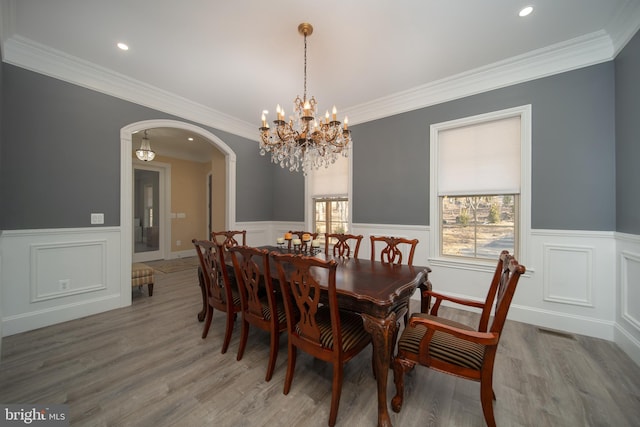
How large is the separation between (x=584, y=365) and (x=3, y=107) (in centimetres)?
580

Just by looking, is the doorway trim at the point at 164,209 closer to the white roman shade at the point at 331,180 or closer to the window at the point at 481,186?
the white roman shade at the point at 331,180

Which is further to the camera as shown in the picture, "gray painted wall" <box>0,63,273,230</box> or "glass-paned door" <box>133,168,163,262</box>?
"glass-paned door" <box>133,168,163,262</box>

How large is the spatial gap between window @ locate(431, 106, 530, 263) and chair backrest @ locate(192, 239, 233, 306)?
8.68 ft

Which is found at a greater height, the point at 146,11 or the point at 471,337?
the point at 146,11

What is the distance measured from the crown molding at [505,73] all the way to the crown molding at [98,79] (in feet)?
8.89

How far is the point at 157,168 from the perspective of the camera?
6.11 m

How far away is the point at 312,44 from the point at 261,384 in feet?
10.0

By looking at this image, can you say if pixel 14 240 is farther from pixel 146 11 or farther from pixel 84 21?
pixel 146 11

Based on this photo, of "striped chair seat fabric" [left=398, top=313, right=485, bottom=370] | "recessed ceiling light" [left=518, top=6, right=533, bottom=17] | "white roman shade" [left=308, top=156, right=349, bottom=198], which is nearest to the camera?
"striped chair seat fabric" [left=398, top=313, right=485, bottom=370]

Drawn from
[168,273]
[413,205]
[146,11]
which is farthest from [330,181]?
[168,273]

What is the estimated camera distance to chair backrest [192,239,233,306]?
2.05 metres

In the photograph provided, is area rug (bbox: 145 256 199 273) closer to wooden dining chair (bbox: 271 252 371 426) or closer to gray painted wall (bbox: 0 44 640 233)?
gray painted wall (bbox: 0 44 640 233)

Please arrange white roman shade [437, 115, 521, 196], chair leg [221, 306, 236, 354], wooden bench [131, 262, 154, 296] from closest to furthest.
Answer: chair leg [221, 306, 236, 354] → white roman shade [437, 115, 521, 196] → wooden bench [131, 262, 154, 296]

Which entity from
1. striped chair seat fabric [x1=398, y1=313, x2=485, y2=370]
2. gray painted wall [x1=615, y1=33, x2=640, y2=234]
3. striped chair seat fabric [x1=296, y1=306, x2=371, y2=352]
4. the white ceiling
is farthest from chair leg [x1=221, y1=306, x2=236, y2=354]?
gray painted wall [x1=615, y1=33, x2=640, y2=234]
